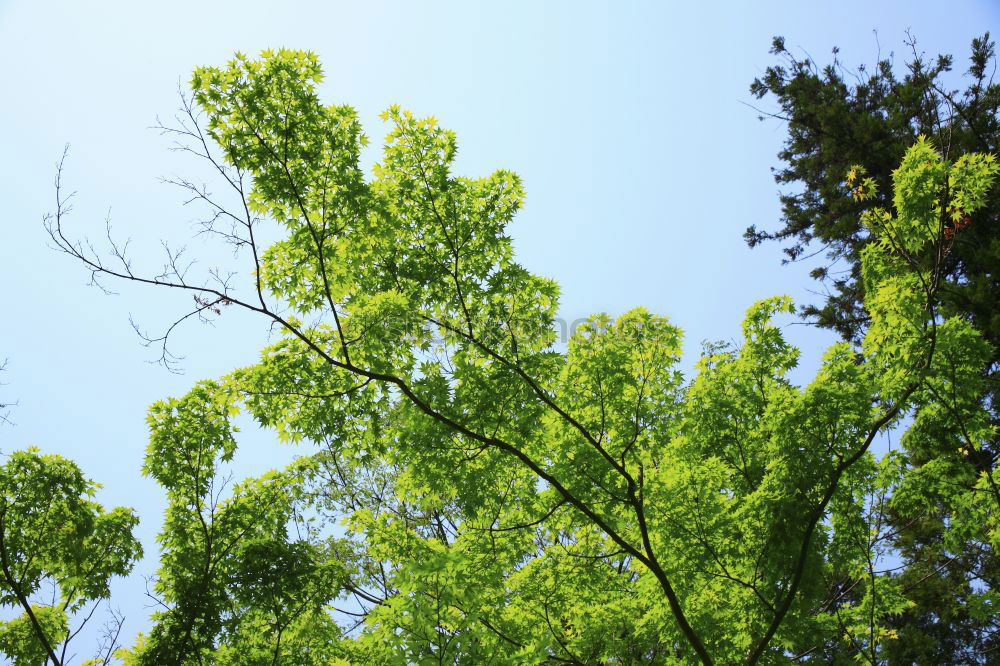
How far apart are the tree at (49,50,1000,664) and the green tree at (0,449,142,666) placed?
185 centimetres

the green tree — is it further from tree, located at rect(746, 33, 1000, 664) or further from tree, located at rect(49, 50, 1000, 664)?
tree, located at rect(746, 33, 1000, 664)

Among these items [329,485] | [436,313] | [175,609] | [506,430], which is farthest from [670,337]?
[329,485]

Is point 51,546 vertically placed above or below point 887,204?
below

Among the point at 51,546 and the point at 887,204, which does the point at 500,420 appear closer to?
the point at 51,546

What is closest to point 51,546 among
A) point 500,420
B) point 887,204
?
point 500,420

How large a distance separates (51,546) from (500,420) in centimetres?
736

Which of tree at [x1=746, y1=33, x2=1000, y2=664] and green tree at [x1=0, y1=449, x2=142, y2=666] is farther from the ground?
tree at [x1=746, y1=33, x2=1000, y2=664]

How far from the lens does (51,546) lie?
372 inches

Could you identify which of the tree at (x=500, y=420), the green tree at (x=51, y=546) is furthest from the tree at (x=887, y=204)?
the green tree at (x=51, y=546)

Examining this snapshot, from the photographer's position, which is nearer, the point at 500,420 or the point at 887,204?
the point at 500,420

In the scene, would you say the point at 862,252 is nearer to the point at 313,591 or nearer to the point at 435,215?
the point at 435,215

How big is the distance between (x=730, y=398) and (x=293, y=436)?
5873 mm

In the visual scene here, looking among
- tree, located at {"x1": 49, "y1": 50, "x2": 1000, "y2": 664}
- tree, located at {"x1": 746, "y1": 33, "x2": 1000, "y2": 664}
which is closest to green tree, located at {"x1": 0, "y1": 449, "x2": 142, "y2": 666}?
tree, located at {"x1": 49, "y1": 50, "x2": 1000, "y2": 664}

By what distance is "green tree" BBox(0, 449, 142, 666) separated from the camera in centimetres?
921
